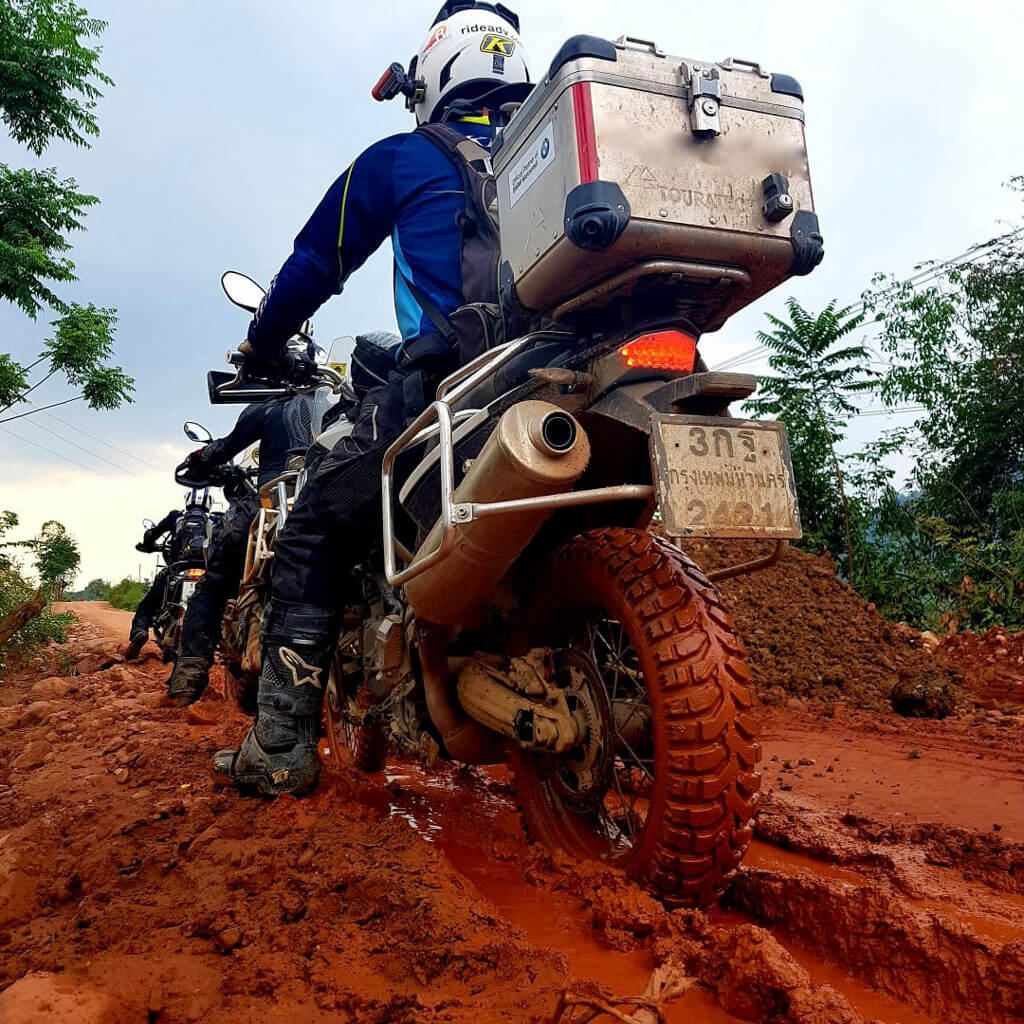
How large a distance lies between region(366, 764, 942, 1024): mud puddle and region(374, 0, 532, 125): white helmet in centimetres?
246

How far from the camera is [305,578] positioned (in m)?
2.59

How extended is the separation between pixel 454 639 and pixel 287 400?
274cm

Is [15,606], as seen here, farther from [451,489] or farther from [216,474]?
[451,489]

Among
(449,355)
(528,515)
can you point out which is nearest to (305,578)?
(449,355)

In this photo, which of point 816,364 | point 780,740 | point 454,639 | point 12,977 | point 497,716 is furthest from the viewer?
point 816,364

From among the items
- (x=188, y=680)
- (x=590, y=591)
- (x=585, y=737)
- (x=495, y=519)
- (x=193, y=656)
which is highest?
(x=495, y=519)

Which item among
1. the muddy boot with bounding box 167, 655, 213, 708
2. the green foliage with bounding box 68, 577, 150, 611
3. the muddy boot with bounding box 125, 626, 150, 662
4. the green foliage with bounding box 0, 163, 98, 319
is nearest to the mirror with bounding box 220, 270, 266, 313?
the muddy boot with bounding box 167, 655, 213, 708

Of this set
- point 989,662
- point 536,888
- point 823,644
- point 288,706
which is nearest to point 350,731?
point 288,706

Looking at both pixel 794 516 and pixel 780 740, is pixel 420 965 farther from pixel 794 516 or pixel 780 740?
pixel 780 740

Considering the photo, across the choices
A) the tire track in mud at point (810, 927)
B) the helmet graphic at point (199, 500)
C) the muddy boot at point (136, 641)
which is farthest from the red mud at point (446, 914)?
the muddy boot at point (136, 641)

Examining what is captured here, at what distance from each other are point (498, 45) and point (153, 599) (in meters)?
7.29

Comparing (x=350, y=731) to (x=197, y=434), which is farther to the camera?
(x=197, y=434)

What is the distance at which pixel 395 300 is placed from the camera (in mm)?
2559

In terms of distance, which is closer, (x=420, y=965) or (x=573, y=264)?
(x=420, y=965)
